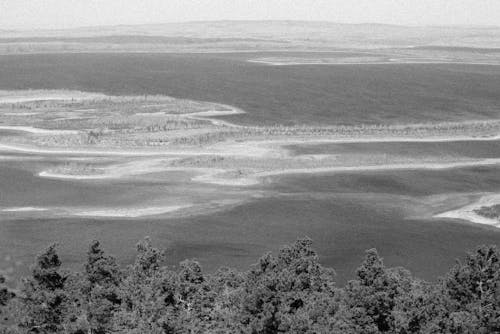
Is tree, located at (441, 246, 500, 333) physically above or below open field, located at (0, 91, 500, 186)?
above

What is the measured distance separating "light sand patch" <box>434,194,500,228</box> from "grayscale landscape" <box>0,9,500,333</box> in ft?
0.47

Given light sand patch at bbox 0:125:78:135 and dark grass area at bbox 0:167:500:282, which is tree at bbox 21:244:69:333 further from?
light sand patch at bbox 0:125:78:135

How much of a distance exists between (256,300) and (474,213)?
36.4m

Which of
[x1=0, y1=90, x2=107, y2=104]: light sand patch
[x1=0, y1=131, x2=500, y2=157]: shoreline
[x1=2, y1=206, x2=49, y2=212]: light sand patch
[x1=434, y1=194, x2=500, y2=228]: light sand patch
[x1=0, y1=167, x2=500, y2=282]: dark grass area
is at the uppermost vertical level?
[x1=0, y1=90, x2=107, y2=104]: light sand patch

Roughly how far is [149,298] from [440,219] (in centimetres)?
3539

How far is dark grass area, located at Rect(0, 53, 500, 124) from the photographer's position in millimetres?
113375

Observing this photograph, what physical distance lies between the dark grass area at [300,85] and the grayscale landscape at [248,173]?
802 millimetres

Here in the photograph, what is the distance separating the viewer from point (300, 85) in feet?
479

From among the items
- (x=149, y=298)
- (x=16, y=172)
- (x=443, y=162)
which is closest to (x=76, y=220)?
(x=16, y=172)

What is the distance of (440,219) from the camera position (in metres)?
58.1

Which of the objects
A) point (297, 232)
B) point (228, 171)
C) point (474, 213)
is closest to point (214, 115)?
point (228, 171)

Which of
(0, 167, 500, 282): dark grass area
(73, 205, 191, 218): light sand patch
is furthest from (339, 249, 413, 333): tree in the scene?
(73, 205, 191, 218): light sand patch

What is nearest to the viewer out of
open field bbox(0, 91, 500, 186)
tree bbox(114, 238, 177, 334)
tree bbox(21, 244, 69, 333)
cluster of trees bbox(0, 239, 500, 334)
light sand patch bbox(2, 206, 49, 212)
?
tree bbox(114, 238, 177, 334)

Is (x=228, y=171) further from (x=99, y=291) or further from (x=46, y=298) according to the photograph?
(x=46, y=298)
